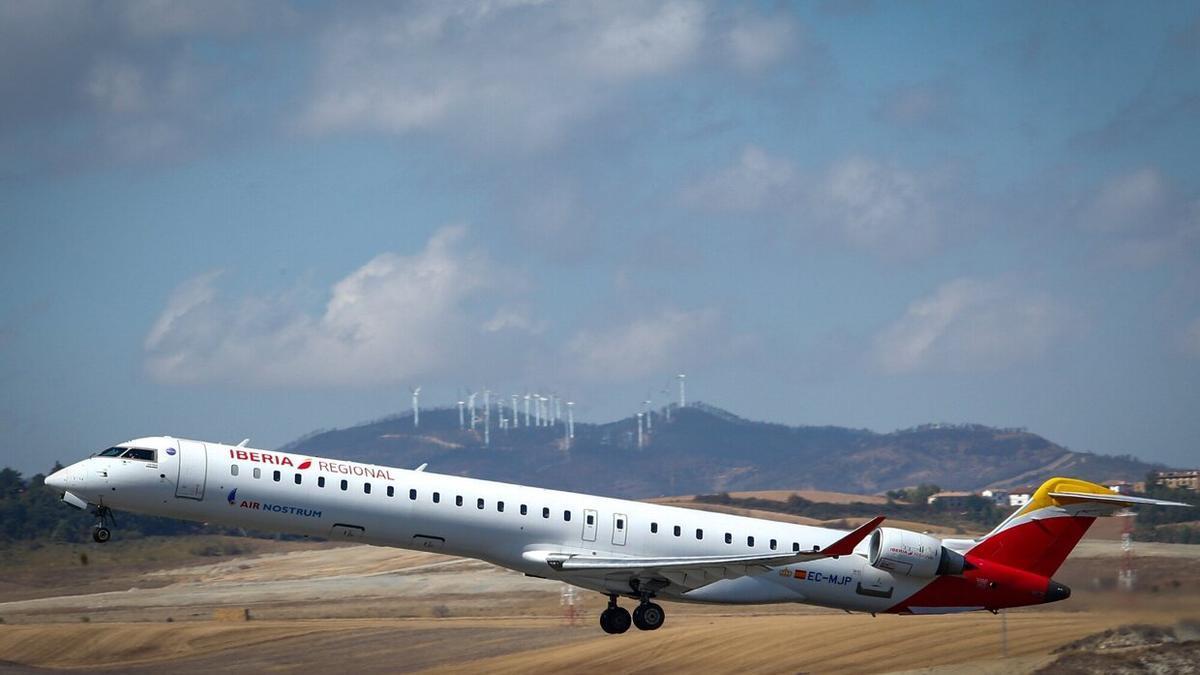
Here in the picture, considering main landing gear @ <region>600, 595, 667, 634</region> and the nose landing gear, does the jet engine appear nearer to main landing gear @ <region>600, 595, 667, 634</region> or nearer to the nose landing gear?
main landing gear @ <region>600, 595, 667, 634</region>

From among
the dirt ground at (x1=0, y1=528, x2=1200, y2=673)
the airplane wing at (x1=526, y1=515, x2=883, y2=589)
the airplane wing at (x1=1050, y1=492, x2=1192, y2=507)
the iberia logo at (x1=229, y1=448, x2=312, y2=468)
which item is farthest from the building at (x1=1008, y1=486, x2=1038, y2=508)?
the iberia logo at (x1=229, y1=448, x2=312, y2=468)

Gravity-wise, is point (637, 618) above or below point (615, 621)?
above

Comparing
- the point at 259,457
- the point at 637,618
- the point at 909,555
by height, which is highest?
the point at 259,457

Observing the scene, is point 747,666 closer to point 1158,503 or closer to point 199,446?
point 1158,503

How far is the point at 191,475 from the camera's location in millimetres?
30859

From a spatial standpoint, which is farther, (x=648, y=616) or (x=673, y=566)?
(x=648, y=616)

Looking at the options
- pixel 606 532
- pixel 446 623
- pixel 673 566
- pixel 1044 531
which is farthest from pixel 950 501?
pixel 673 566

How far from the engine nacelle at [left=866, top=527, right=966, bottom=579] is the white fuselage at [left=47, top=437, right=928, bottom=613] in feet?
1.40

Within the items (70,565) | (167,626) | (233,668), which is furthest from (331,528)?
(70,565)

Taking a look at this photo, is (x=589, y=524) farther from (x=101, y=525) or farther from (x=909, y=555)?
(x=101, y=525)

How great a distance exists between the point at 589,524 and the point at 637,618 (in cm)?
256

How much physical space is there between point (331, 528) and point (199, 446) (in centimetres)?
347

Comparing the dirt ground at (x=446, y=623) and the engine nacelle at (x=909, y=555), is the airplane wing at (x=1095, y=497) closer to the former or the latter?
the engine nacelle at (x=909, y=555)

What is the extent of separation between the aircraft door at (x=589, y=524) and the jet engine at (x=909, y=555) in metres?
7.01
